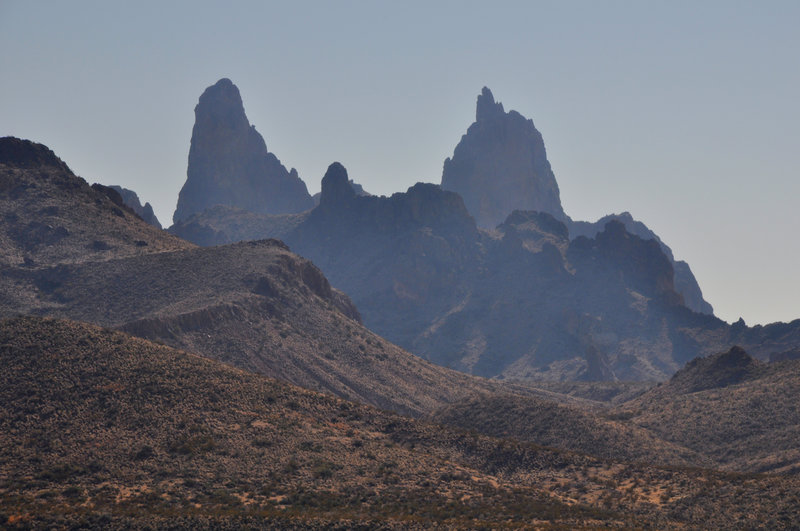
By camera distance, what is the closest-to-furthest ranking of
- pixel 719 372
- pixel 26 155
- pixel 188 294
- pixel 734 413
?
1. pixel 734 413
2. pixel 188 294
3. pixel 719 372
4. pixel 26 155

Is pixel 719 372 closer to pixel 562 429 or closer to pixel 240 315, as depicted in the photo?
pixel 562 429

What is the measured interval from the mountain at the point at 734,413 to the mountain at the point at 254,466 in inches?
1114

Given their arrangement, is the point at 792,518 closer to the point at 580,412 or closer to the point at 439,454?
the point at 439,454

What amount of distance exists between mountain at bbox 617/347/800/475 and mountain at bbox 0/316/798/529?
92.8ft

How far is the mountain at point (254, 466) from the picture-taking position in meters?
65.3

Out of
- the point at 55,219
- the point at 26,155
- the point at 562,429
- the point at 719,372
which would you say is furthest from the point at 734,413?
the point at 26,155

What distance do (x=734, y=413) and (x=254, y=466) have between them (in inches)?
2852

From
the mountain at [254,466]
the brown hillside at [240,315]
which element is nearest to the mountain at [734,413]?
the mountain at [254,466]

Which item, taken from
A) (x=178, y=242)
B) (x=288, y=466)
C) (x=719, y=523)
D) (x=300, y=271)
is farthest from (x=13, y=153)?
(x=719, y=523)

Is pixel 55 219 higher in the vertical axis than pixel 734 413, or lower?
higher

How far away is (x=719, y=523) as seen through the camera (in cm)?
6838

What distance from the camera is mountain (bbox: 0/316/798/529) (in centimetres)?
6531

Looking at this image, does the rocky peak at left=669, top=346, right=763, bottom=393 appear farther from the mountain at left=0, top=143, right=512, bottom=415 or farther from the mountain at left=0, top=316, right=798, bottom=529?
the mountain at left=0, top=316, right=798, bottom=529

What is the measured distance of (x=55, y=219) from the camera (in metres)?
168
